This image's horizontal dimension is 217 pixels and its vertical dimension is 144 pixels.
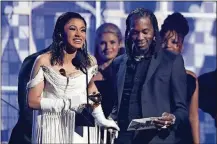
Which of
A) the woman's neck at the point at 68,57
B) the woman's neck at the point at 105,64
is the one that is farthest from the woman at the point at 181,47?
the woman's neck at the point at 68,57

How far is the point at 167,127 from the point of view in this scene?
568 cm

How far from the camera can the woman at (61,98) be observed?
5320 mm

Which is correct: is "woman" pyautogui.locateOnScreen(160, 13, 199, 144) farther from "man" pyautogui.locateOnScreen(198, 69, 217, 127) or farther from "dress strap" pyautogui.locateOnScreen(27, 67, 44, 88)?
"dress strap" pyautogui.locateOnScreen(27, 67, 44, 88)

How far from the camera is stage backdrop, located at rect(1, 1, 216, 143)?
6.49 meters

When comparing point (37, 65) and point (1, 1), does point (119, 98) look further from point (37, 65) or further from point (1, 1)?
point (1, 1)

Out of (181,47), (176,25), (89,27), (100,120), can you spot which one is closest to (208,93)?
(181,47)

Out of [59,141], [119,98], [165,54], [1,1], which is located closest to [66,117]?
[59,141]

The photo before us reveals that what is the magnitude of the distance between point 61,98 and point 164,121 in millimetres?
710

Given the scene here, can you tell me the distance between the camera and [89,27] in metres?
6.50

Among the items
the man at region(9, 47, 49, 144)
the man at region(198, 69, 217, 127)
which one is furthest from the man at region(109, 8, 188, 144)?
the man at region(9, 47, 49, 144)

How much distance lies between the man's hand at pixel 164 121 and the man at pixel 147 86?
15 cm

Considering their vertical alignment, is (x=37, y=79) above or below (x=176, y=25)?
below

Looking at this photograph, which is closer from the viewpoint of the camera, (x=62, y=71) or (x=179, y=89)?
(x=62, y=71)

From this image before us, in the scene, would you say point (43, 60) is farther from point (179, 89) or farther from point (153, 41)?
point (179, 89)
